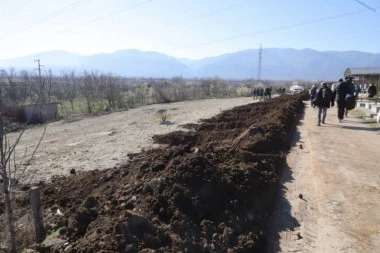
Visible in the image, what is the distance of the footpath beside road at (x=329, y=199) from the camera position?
442cm

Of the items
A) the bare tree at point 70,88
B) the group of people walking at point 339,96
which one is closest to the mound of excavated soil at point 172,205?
the group of people walking at point 339,96

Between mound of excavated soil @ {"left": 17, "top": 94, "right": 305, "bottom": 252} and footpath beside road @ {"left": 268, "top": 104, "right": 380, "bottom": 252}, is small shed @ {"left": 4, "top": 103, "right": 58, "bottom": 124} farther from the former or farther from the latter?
footpath beside road @ {"left": 268, "top": 104, "right": 380, "bottom": 252}

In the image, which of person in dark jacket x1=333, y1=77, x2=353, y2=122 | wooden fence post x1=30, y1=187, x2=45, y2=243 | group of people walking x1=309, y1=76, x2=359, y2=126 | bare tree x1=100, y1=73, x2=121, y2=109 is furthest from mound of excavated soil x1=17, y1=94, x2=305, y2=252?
bare tree x1=100, y1=73, x2=121, y2=109

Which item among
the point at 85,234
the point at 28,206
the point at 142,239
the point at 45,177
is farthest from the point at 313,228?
the point at 45,177

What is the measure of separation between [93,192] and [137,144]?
19.2ft

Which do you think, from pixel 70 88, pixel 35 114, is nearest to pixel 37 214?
pixel 35 114

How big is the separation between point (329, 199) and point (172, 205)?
294 cm

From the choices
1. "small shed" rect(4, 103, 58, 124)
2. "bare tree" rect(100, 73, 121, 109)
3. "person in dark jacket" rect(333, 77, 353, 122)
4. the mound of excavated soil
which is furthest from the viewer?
"bare tree" rect(100, 73, 121, 109)

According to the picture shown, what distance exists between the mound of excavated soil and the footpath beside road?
369 mm

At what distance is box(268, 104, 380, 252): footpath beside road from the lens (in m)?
4.42

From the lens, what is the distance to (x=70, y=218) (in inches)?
182

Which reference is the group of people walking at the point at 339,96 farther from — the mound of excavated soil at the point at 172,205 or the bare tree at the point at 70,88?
the bare tree at the point at 70,88

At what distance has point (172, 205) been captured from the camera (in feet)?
14.3

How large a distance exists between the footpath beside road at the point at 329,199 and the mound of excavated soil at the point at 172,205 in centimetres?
37
